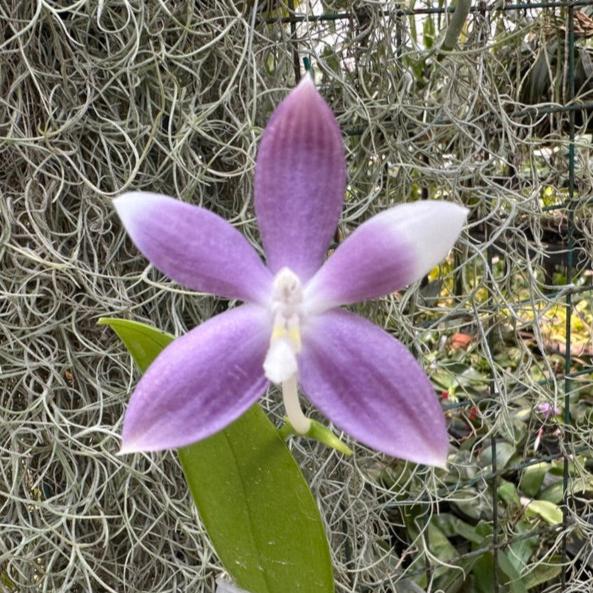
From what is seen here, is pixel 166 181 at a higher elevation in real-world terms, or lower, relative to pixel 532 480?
higher

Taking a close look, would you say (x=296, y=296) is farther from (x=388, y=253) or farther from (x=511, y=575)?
(x=511, y=575)

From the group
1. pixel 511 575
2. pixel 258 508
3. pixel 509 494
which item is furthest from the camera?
pixel 509 494

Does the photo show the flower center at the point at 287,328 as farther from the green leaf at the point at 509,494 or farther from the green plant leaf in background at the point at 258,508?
the green leaf at the point at 509,494

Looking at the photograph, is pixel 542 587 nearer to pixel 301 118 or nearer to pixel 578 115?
pixel 578 115

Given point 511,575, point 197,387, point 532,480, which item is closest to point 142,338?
point 197,387

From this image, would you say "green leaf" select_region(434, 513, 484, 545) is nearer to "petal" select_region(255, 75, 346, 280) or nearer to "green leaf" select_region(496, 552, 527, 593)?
"green leaf" select_region(496, 552, 527, 593)

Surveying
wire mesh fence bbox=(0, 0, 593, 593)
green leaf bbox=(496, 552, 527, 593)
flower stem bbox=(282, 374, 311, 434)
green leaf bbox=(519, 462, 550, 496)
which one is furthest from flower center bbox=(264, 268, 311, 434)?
green leaf bbox=(519, 462, 550, 496)

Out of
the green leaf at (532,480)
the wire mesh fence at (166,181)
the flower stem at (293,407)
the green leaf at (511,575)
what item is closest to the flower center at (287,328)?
the flower stem at (293,407)
